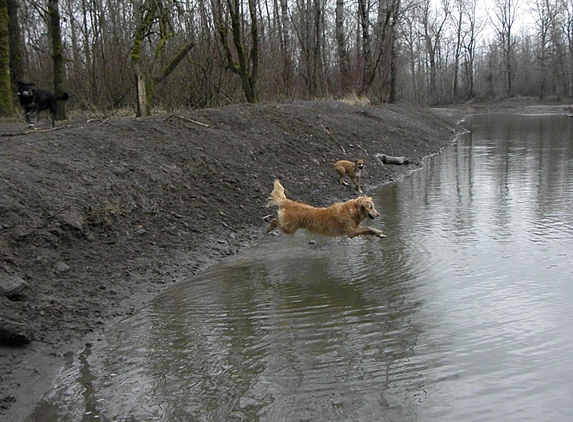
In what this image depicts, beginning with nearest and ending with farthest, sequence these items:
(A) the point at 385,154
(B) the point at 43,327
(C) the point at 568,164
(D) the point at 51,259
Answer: (B) the point at 43,327
(D) the point at 51,259
(C) the point at 568,164
(A) the point at 385,154

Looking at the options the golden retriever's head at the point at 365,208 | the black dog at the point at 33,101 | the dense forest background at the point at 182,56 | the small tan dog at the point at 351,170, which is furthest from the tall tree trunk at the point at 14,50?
the golden retriever's head at the point at 365,208

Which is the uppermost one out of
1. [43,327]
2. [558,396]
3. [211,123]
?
[211,123]

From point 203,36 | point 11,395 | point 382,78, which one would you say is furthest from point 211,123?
point 382,78

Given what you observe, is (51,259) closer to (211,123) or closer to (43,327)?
(43,327)

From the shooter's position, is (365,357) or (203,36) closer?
(365,357)

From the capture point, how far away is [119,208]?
27.9 ft

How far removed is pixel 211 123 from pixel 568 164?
10824 mm

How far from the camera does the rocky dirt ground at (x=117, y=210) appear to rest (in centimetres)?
570

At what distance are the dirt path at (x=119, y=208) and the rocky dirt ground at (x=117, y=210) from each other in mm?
20

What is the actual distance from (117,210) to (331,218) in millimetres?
3252

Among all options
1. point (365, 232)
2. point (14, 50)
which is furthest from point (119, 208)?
point (14, 50)

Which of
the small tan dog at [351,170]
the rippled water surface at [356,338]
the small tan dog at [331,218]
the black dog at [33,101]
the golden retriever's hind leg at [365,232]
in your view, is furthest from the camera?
the small tan dog at [351,170]

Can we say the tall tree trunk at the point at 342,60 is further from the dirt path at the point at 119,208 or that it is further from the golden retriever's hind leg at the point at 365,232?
the golden retriever's hind leg at the point at 365,232

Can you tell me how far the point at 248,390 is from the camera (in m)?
4.68
